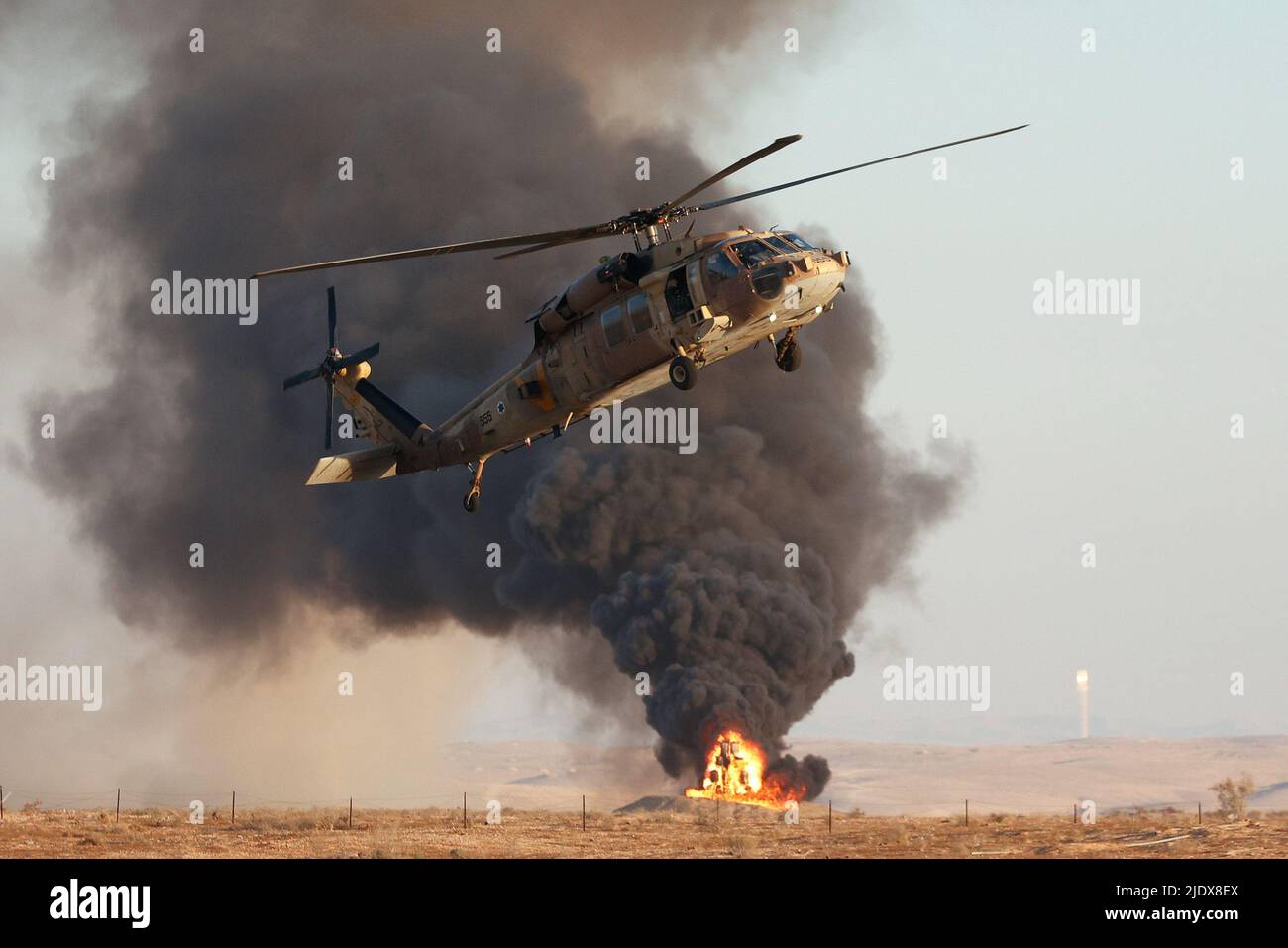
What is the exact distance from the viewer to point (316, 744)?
141625 mm

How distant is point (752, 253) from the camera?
4094 cm

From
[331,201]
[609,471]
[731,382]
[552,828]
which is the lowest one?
[552,828]

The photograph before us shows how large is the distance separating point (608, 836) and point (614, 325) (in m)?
18.1

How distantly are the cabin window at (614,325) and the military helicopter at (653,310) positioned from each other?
0.08ft

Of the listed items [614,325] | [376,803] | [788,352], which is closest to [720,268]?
[788,352]

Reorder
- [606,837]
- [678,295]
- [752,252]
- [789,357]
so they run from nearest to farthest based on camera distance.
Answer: [752,252]
[678,295]
[789,357]
[606,837]

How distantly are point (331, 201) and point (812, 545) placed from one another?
4253 centimetres

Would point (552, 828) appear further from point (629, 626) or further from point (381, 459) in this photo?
point (629, 626)

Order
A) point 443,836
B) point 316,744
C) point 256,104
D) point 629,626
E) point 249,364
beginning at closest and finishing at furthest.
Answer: point 443,836, point 629,626, point 249,364, point 256,104, point 316,744

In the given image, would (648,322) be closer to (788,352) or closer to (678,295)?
(678,295)

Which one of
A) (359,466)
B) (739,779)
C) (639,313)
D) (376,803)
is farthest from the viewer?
(376,803)

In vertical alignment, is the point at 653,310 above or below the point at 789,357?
above

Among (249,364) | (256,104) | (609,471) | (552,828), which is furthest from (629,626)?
(256,104)
